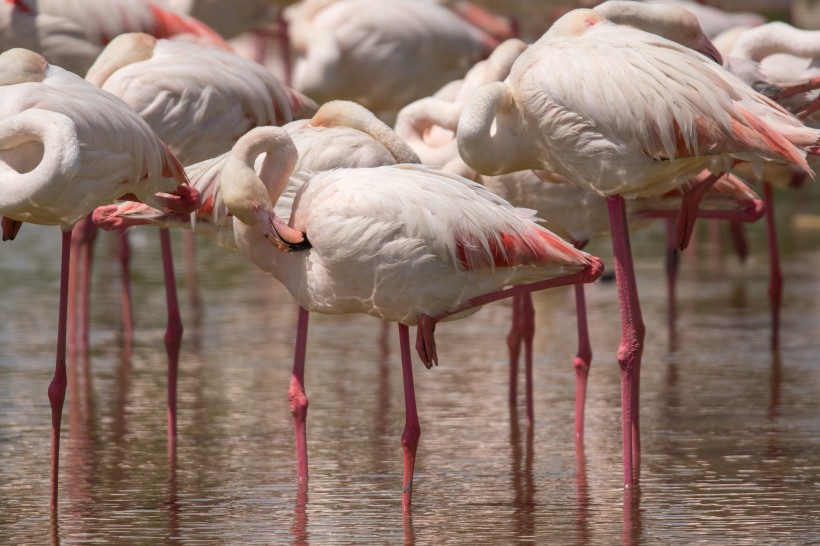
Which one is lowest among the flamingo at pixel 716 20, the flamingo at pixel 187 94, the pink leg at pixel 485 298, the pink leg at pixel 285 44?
the pink leg at pixel 485 298

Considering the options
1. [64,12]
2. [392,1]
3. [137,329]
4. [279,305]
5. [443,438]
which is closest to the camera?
[443,438]

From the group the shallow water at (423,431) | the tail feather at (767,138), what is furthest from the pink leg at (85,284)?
the tail feather at (767,138)

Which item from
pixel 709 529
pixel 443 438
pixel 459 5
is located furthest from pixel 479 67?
pixel 459 5

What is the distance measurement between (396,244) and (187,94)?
2047mm

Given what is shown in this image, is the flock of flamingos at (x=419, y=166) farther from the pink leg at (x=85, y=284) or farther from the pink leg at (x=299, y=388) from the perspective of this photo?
the pink leg at (x=85, y=284)

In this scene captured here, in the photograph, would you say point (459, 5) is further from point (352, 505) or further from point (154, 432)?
point (352, 505)

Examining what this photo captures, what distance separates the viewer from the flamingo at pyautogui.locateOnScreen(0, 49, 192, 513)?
16.8 feet

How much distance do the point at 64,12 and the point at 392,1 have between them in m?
3.14

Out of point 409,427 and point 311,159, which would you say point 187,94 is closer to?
point 311,159

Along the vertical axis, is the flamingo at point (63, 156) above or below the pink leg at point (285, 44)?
below

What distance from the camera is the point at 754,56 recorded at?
7.36m

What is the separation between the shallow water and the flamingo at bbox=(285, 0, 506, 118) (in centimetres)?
159

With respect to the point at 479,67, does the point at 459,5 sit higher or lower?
higher

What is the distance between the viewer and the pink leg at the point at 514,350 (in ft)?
22.9
